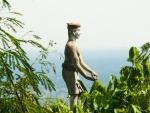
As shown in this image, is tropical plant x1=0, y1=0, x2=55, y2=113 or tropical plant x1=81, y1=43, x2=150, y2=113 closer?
tropical plant x1=0, y1=0, x2=55, y2=113

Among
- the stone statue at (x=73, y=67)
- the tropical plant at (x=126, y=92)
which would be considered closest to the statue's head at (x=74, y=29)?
the stone statue at (x=73, y=67)

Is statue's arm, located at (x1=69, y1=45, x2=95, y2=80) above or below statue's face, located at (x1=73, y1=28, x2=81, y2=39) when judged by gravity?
below

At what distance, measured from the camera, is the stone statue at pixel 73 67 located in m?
9.88

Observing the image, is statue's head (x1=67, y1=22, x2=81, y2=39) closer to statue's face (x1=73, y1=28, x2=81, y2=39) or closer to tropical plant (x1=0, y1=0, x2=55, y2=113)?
statue's face (x1=73, y1=28, x2=81, y2=39)

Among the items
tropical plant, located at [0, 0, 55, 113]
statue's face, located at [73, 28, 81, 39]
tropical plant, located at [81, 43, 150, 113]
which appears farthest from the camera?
statue's face, located at [73, 28, 81, 39]

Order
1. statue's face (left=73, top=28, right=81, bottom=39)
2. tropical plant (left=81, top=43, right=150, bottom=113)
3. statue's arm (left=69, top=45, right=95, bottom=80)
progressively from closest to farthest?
tropical plant (left=81, top=43, right=150, bottom=113), statue's arm (left=69, top=45, right=95, bottom=80), statue's face (left=73, top=28, right=81, bottom=39)

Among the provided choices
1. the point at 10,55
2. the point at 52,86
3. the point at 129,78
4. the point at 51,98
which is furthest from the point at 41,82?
the point at 51,98

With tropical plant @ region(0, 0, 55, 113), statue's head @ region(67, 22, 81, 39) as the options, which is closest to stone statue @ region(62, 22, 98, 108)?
statue's head @ region(67, 22, 81, 39)

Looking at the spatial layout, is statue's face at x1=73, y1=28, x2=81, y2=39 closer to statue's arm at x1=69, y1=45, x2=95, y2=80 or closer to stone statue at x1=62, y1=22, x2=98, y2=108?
stone statue at x1=62, y1=22, x2=98, y2=108

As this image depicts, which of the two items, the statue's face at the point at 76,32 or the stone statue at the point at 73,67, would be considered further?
the statue's face at the point at 76,32

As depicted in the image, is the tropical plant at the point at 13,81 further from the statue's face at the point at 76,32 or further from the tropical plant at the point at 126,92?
the statue's face at the point at 76,32

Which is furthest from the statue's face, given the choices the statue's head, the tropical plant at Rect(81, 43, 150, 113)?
the tropical plant at Rect(81, 43, 150, 113)

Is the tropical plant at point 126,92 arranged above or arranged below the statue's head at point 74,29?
below

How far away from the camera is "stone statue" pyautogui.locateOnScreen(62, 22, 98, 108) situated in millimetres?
9875
